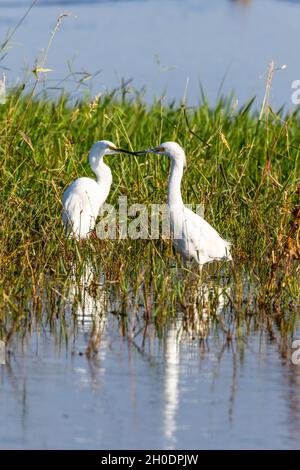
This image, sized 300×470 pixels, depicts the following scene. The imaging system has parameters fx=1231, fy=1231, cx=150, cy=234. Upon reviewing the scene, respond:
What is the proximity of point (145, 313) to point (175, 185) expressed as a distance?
198cm

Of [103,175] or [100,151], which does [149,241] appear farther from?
[100,151]

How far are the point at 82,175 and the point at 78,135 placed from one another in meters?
0.74

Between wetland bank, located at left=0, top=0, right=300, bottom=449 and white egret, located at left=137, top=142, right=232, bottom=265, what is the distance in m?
0.12

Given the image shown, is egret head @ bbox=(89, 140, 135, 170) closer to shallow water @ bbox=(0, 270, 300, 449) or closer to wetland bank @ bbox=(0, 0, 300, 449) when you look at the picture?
wetland bank @ bbox=(0, 0, 300, 449)

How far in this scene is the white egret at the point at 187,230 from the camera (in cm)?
867

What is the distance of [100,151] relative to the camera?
34.0ft

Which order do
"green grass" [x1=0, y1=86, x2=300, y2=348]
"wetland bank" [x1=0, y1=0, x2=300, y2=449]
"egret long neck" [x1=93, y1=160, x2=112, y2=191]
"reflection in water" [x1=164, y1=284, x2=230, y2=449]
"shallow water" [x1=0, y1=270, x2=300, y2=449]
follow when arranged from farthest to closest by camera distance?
1. "egret long neck" [x1=93, y1=160, x2=112, y2=191]
2. "green grass" [x1=0, y1=86, x2=300, y2=348]
3. "reflection in water" [x1=164, y1=284, x2=230, y2=449]
4. "wetland bank" [x1=0, y1=0, x2=300, y2=449]
5. "shallow water" [x1=0, y1=270, x2=300, y2=449]

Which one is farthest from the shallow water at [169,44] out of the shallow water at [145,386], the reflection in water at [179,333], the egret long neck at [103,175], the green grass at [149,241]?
the shallow water at [145,386]

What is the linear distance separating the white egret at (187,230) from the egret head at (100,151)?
1210mm

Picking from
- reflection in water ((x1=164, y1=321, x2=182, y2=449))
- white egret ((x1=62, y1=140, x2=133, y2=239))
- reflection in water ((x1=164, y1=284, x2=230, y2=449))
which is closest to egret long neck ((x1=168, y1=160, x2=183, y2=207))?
white egret ((x1=62, y1=140, x2=133, y2=239))

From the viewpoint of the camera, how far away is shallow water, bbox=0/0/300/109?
21891 millimetres
